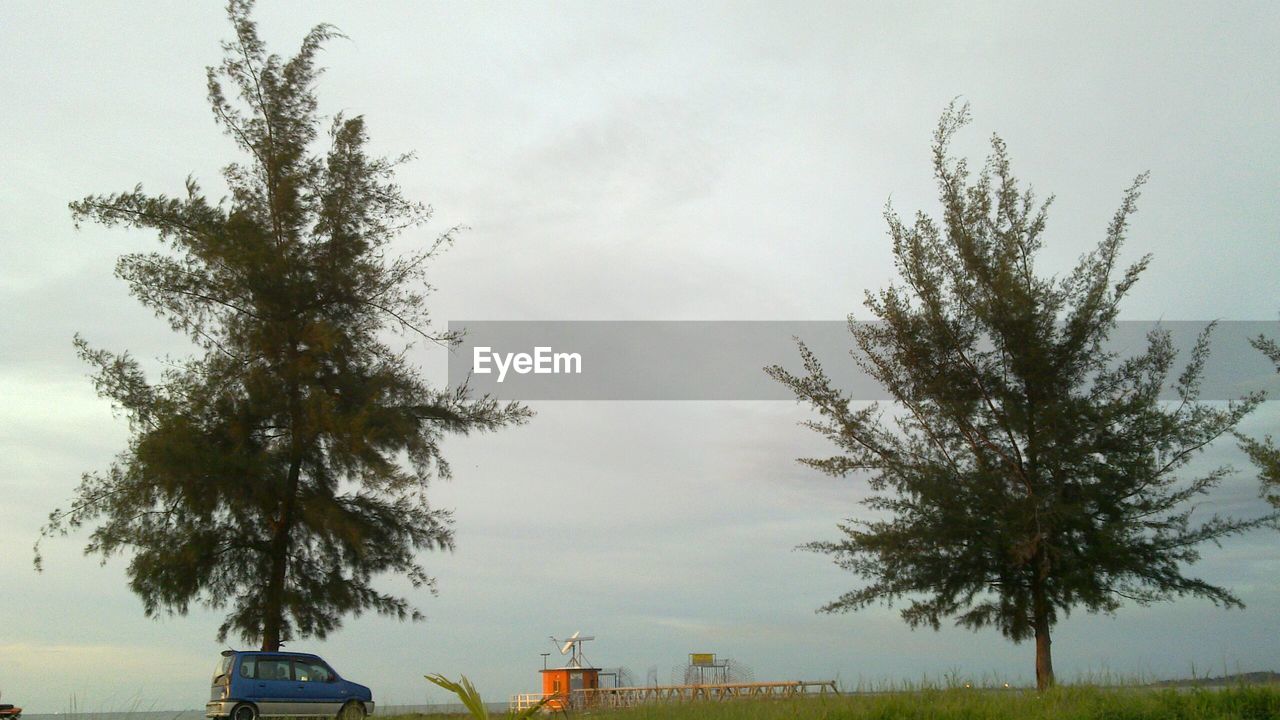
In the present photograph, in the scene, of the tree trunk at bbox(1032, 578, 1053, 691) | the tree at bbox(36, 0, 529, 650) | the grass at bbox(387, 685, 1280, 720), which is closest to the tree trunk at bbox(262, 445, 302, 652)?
the tree at bbox(36, 0, 529, 650)

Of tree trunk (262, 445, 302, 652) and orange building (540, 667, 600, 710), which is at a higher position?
tree trunk (262, 445, 302, 652)

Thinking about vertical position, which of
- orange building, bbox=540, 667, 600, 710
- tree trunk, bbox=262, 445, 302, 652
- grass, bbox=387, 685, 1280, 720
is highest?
tree trunk, bbox=262, 445, 302, 652

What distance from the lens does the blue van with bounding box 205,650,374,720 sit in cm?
1850

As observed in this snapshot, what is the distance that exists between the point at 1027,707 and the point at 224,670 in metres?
13.8

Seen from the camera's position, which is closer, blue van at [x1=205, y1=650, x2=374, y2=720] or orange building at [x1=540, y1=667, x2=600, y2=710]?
blue van at [x1=205, y1=650, x2=374, y2=720]

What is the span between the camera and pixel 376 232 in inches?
954

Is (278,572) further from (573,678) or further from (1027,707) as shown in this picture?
(1027,707)

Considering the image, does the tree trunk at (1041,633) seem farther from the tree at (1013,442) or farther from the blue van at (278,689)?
the blue van at (278,689)

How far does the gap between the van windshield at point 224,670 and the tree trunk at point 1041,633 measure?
49.6 feet

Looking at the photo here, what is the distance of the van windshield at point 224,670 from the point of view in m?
Answer: 18.6

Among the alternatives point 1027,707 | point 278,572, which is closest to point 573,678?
point 278,572

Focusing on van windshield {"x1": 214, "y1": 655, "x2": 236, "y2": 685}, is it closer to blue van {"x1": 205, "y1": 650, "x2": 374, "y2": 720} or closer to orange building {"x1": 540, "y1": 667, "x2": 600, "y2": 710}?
blue van {"x1": 205, "y1": 650, "x2": 374, "y2": 720}

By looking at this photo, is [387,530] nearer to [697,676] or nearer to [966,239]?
[697,676]

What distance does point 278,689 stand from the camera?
18875 mm
